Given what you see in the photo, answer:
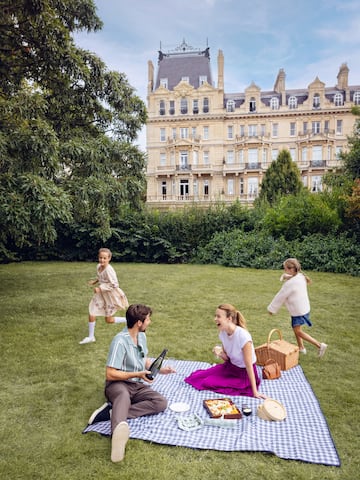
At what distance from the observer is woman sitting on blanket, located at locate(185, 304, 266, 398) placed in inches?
173

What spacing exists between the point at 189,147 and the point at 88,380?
41.3 metres

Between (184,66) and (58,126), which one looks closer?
(58,126)

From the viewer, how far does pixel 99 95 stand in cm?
1079

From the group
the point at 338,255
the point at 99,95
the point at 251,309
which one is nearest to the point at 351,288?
the point at 338,255

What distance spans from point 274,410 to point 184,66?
162ft

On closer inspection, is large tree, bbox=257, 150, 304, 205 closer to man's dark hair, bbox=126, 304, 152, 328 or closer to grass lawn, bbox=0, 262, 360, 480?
grass lawn, bbox=0, 262, 360, 480

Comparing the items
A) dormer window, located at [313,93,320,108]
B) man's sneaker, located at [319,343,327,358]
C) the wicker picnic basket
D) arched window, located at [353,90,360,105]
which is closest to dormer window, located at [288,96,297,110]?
dormer window, located at [313,93,320,108]

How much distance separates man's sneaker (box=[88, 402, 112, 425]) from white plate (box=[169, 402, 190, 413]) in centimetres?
73

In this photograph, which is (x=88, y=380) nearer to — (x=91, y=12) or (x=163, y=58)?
(x=91, y=12)

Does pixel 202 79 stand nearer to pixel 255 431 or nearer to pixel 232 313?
pixel 232 313

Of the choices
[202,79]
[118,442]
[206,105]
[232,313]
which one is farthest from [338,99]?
[118,442]

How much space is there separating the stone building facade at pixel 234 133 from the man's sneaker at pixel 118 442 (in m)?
39.8

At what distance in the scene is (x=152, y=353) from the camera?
6031 millimetres

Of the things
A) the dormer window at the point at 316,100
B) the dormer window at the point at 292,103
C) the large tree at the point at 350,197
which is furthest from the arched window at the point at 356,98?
the large tree at the point at 350,197
